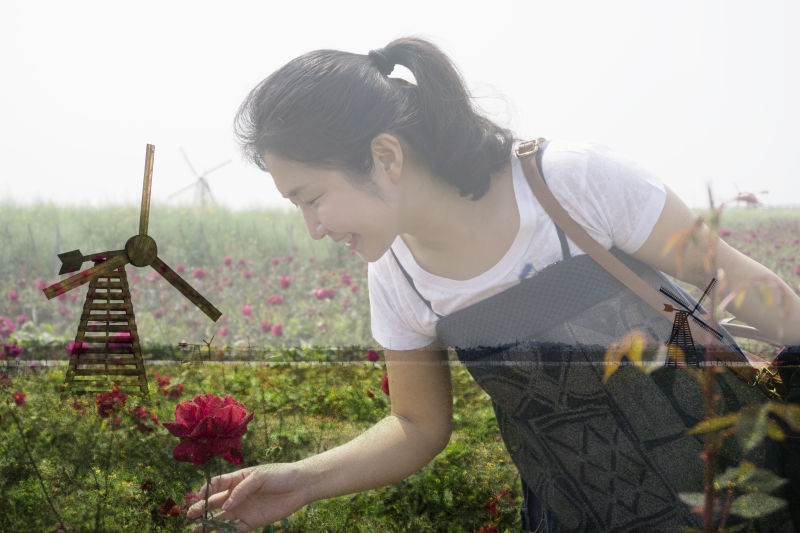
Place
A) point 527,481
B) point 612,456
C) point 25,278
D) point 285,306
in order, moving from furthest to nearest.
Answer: point 285,306
point 25,278
point 527,481
point 612,456

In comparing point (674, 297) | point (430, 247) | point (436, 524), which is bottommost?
point (436, 524)

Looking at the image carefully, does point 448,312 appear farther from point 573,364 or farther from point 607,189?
point 607,189

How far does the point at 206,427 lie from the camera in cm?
123

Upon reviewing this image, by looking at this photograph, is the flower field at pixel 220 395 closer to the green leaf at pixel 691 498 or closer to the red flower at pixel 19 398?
the red flower at pixel 19 398

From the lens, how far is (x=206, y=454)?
4.11ft

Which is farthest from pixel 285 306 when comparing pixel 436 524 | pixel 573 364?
pixel 573 364

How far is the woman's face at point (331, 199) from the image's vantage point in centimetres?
130

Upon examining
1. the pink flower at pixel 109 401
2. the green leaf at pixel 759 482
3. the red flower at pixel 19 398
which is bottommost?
the green leaf at pixel 759 482

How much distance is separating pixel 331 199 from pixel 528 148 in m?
0.43

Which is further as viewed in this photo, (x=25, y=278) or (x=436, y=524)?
(x=25, y=278)

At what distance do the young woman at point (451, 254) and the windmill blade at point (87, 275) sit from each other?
393 mm

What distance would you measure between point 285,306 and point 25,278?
102 centimetres

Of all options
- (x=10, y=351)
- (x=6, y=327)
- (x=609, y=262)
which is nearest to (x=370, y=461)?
(x=609, y=262)

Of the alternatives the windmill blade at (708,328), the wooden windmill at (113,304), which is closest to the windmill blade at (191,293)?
the wooden windmill at (113,304)
